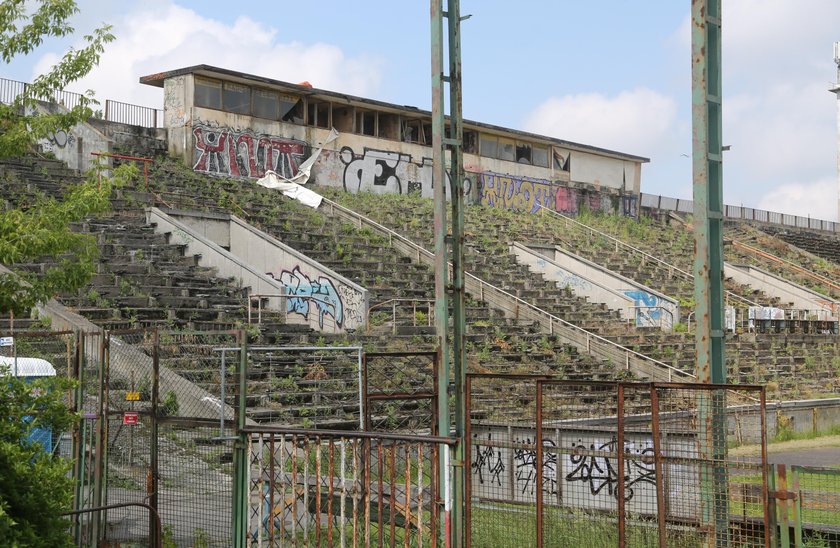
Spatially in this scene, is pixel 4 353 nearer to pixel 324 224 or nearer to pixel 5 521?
pixel 5 521

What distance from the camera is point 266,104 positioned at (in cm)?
3853

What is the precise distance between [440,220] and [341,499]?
264 cm

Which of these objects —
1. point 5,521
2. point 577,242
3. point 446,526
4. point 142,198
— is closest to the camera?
point 5,521

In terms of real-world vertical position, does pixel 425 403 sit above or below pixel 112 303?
below

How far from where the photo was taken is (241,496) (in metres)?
9.46

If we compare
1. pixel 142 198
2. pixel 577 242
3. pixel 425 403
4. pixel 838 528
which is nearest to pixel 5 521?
pixel 838 528

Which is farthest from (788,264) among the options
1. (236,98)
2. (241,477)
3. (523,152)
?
(241,477)

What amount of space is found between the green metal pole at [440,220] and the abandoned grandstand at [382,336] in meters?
0.56

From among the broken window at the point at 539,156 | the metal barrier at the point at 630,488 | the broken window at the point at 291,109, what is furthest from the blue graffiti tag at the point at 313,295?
the broken window at the point at 539,156

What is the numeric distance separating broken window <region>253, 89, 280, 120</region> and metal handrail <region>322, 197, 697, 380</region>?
5.71 metres

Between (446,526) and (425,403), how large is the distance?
38.3 ft

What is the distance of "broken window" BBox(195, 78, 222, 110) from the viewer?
3619 cm

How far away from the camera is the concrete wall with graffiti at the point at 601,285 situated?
108 feet

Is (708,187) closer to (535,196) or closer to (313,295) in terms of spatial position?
(313,295)
